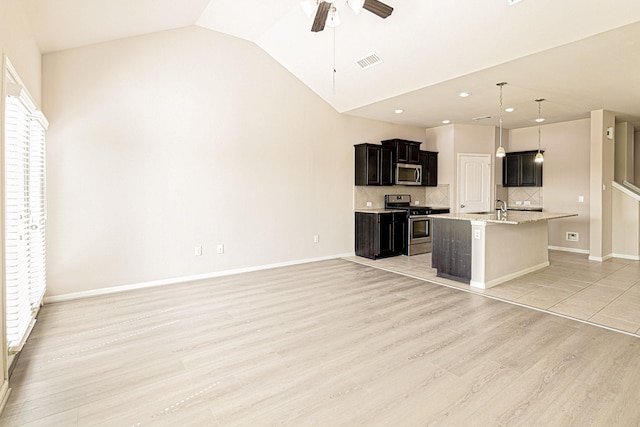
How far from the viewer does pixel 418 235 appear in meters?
6.87

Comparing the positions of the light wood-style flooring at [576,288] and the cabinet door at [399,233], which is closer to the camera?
the light wood-style flooring at [576,288]

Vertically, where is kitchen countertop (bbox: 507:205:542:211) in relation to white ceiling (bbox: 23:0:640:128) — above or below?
below

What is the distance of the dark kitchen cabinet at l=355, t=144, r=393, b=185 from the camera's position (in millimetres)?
6504

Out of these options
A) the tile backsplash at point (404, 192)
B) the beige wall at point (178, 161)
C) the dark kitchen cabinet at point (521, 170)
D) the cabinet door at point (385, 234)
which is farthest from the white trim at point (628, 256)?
the beige wall at point (178, 161)

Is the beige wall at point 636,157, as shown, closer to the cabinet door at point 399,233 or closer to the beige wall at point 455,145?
the beige wall at point 455,145

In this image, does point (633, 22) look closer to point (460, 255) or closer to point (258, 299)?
point (460, 255)

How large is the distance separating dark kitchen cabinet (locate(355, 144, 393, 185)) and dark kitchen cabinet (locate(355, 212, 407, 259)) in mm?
702

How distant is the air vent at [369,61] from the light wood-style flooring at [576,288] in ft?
10.3

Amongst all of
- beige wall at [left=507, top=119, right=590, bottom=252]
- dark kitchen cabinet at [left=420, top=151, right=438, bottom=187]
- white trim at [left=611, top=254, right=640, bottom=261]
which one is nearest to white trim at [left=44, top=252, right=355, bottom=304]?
dark kitchen cabinet at [left=420, top=151, right=438, bottom=187]

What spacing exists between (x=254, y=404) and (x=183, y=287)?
285 centimetres

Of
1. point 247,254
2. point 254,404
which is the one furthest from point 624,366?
point 247,254

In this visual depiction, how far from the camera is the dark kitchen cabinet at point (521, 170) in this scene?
754 centimetres

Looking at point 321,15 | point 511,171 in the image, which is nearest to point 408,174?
point 511,171

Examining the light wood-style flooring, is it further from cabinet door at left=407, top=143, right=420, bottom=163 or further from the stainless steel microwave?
cabinet door at left=407, top=143, right=420, bottom=163
